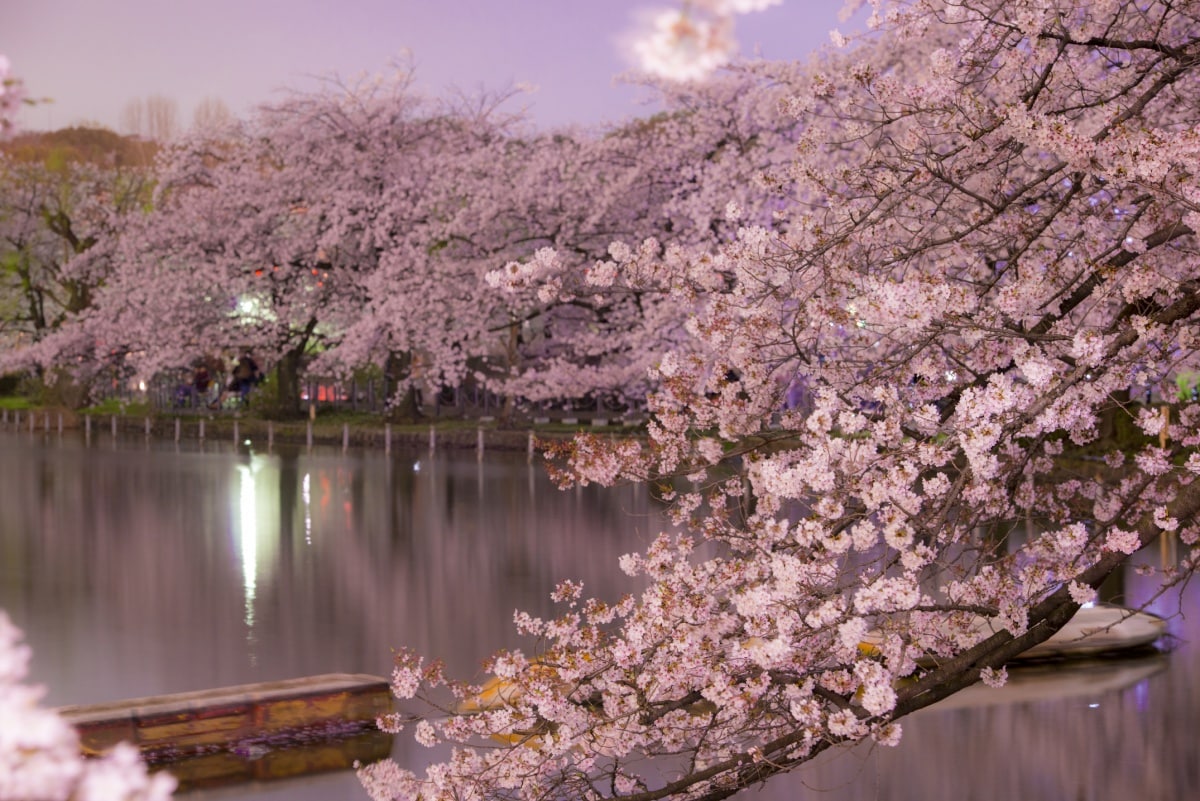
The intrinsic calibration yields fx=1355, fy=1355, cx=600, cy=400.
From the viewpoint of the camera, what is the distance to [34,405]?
6681 cm

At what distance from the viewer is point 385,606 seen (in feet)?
54.5

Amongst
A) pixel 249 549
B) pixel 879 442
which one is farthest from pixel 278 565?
pixel 879 442

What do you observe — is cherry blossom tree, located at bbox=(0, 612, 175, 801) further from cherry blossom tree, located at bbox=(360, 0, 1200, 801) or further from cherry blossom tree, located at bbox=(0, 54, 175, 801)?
cherry blossom tree, located at bbox=(360, 0, 1200, 801)

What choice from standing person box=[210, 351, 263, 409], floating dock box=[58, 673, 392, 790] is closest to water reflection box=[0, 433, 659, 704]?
floating dock box=[58, 673, 392, 790]

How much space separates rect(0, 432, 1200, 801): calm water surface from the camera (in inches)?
413

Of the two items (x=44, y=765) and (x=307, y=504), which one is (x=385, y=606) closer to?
(x=307, y=504)

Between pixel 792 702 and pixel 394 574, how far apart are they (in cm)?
1305

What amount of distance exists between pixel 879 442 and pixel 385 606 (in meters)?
10.9

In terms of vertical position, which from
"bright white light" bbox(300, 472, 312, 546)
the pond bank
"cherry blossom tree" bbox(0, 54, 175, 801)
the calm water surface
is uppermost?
"cherry blossom tree" bbox(0, 54, 175, 801)

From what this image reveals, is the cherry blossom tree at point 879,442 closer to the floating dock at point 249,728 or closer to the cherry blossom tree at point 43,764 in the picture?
the floating dock at point 249,728

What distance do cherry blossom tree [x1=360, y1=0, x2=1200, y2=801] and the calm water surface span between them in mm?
1793

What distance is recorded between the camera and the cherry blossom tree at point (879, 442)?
625 cm

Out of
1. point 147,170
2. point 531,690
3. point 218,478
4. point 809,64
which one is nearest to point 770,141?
point 809,64

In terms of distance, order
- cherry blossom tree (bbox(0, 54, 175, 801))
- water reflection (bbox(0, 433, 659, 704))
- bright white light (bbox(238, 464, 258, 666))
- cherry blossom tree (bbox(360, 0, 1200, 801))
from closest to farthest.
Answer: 1. cherry blossom tree (bbox(0, 54, 175, 801))
2. cherry blossom tree (bbox(360, 0, 1200, 801))
3. water reflection (bbox(0, 433, 659, 704))
4. bright white light (bbox(238, 464, 258, 666))
